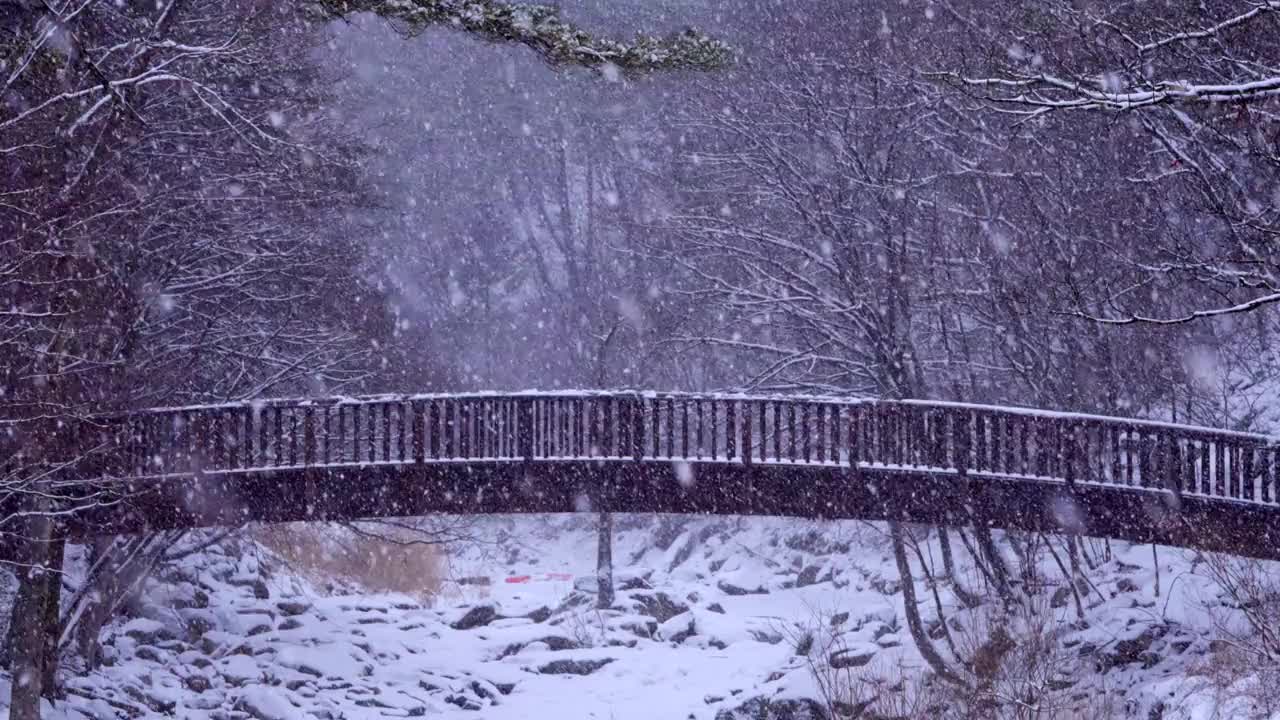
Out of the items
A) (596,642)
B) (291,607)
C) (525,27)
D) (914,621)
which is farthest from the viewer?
(596,642)

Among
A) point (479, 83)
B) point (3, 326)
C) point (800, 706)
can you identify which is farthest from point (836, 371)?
point (479, 83)

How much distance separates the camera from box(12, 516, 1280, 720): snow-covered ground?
14609 millimetres

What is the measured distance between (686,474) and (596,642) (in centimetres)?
717

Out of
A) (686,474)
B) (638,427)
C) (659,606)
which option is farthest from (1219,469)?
(659,606)

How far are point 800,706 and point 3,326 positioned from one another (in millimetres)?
10924

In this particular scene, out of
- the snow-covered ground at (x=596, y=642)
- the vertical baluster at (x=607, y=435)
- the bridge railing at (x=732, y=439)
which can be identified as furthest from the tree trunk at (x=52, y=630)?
the vertical baluster at (x=607, y=435)

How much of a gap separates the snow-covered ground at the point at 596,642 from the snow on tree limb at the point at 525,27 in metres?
7.15

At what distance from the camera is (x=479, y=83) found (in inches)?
1481

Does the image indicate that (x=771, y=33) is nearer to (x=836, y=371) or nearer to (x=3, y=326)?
(x=836, y=371)

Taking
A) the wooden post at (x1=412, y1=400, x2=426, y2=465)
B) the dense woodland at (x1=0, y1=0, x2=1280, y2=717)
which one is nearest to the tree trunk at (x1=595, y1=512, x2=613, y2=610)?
the dense woodland at (x1=0, y1=0, x2=1280, y2=717)

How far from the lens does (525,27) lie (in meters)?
12.2

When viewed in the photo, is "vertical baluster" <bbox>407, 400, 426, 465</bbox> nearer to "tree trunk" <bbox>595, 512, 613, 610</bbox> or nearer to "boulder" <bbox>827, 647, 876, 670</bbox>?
"boulder" <bbox>827, 647, 876, 670</bbox>

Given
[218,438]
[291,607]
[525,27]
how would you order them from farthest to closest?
[291,607] < [218,438] < [525,27]

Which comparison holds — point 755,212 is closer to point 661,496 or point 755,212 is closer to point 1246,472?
point 661,496
